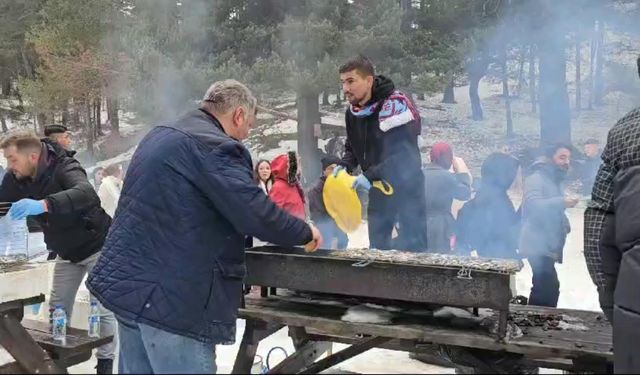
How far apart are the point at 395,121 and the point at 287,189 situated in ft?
7.52

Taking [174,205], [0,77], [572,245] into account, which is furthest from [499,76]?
[0,77]

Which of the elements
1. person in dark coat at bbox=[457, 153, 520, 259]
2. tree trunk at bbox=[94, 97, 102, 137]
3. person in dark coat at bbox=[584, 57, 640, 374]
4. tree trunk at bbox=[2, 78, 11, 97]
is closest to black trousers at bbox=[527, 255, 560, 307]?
person in dark coat at bbox=[457, 153, 520, 259]

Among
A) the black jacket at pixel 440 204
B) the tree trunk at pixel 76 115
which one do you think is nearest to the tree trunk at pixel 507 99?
the black jacket at pixel 440 204

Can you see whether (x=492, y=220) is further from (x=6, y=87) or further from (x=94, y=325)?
(x=6, y=87)

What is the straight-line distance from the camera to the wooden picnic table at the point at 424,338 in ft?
9.31

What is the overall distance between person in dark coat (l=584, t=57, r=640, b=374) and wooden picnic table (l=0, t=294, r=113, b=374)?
3092 mm

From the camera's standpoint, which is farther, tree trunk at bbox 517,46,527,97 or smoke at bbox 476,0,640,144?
tree trunk at bbox 517,46,527,97

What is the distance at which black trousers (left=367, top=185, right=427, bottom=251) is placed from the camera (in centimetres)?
444

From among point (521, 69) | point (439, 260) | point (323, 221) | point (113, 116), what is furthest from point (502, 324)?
point (113, 116)

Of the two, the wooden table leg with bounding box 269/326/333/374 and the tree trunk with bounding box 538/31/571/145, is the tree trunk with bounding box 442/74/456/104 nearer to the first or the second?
the tree trunk with bounding box 538/31/571/145

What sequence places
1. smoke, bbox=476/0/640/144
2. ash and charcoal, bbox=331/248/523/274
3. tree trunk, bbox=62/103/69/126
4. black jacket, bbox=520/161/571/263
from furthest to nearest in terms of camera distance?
tree trunk, bbox=62/103/69/126 < smoke, bbox=476/0/640/144 < black jacket, bbox=520/161/571/263 < ash and charcoal, bbox=331/248/523/274

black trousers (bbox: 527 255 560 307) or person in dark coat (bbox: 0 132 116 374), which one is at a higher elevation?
person in dark coat (bbox: 0 132 116 374)

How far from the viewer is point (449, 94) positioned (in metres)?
14.9

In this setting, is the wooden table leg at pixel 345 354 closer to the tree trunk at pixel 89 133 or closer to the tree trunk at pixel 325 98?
the tree trunk at pixel 325 98
